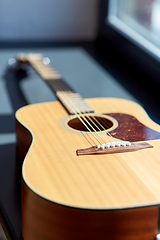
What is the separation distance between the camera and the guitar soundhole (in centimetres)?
111

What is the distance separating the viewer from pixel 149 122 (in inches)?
43.9

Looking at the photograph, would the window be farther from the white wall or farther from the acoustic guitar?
the acoustic guitar

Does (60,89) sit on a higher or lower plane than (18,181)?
higher

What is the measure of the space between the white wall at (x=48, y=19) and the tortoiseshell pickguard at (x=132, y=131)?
1705 millimetres

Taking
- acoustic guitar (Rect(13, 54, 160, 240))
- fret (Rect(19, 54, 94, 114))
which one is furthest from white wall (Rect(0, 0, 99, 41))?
acoustic guitar (Rect(13, 54, 160, 240))

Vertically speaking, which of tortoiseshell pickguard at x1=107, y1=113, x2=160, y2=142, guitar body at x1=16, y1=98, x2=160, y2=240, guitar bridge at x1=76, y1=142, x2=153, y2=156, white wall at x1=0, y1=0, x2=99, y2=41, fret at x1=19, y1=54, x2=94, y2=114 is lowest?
guitar body at x1=16, y1=98, x2=160, y2=240

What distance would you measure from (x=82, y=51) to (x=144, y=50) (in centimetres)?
55

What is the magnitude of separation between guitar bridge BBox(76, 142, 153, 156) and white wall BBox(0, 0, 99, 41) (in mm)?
1904

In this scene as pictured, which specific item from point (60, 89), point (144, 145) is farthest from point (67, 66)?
point (144, 145)

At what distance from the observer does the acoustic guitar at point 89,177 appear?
2.38 feet

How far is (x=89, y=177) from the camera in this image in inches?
31.8

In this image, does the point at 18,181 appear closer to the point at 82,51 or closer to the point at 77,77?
the point at 77,77

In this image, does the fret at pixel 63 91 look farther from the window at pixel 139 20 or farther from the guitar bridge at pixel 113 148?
the window at pixel 139 20

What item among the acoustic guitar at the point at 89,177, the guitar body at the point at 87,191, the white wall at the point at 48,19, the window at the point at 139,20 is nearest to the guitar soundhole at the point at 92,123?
the acoustic guitar at the point at 89,177
